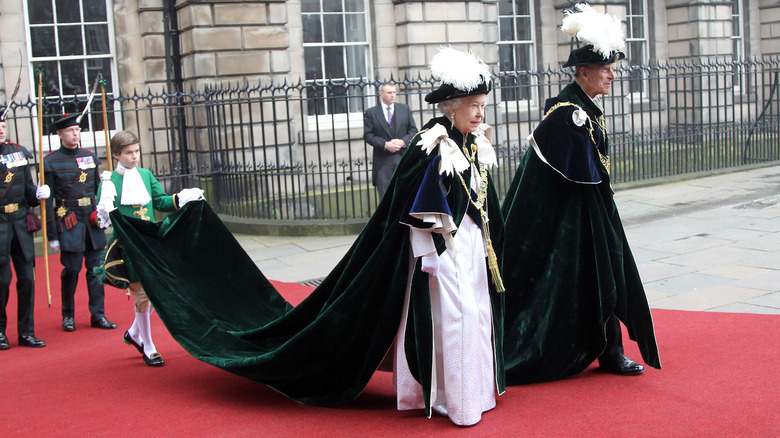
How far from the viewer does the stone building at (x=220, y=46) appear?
40.4ft

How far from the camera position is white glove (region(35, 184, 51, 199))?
616cm

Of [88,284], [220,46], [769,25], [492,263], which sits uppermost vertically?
[769,25]

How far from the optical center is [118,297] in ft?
25.4

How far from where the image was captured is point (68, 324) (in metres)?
6.55

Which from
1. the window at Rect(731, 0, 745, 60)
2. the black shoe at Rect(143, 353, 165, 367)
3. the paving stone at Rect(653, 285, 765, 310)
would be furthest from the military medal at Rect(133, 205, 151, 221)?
the window at Rect(731, 0, 745, 60)

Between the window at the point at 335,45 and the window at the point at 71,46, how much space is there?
3.05 m

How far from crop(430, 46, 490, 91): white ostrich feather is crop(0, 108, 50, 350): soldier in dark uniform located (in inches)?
138

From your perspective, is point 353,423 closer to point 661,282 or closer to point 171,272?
point 171,272

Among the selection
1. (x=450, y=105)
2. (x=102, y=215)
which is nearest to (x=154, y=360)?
(x=102, y=215)

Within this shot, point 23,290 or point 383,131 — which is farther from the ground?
point 383,131

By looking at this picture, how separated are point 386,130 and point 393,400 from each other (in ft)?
18.4

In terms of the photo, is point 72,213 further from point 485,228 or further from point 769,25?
point 769,25

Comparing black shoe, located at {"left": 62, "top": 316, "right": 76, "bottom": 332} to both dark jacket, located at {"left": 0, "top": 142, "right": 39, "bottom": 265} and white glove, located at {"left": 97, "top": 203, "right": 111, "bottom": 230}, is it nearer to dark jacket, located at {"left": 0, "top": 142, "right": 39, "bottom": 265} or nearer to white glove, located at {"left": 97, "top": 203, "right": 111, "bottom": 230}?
dark jacket, located at {"left": 0, "top": 142, "right": 39, "bottom": 265}

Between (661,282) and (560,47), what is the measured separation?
10.8 metres
